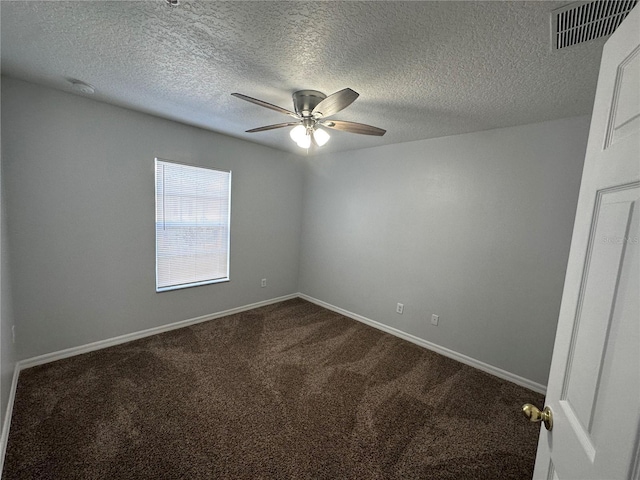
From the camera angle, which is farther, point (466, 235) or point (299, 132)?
point (466, 235)

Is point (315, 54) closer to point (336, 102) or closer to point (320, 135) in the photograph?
point (336, 102)

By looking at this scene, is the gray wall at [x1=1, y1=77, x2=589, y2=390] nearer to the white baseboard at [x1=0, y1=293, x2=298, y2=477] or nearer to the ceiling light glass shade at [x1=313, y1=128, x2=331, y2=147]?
the white baseboard at [x1=0, y1=293, x2=298, y2=477]

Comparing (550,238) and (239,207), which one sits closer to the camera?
(550,238)

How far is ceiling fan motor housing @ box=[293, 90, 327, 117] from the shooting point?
1932mm

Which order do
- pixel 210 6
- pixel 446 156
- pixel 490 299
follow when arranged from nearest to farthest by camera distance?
pixel 210 6, pixel 490 299, pixel 446 156

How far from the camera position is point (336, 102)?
5.36ft

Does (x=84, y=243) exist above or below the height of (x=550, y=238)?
below

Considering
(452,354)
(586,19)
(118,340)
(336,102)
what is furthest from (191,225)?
(586,19)

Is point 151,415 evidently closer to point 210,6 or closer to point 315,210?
point 210,6

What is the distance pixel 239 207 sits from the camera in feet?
11.7

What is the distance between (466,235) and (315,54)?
2234mm

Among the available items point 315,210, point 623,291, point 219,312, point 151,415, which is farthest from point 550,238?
point 219,312

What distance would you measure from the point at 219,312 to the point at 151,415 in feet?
5.62

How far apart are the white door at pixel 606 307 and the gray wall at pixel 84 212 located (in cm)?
330
